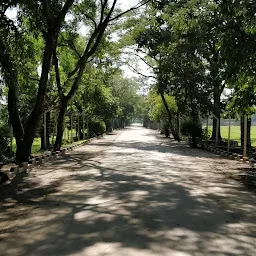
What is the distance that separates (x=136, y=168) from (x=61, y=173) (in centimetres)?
247

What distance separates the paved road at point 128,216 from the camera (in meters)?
4.67

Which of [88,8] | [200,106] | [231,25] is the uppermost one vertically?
[88,8]

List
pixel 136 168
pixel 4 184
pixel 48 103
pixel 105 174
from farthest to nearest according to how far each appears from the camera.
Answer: pixel 48 103 → pixel 136 168 → pixel 105 174 → pixel 4 184

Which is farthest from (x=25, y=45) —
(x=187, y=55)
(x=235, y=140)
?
(x=235, y=140)

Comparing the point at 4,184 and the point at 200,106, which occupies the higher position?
the point at 200,106

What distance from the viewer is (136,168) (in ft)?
41.2

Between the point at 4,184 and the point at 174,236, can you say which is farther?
the point at 4,184

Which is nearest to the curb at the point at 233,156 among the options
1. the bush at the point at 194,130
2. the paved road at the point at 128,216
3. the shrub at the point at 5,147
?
the bush at the point at 194,130

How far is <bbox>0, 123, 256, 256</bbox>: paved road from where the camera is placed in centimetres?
467

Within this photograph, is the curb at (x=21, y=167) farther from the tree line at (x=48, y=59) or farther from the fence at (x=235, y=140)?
the fence at (x=235, y=140)

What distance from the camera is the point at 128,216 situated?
20.1ft

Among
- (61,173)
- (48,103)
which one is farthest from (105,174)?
(48,103)

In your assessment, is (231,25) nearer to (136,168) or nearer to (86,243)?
(136,168)

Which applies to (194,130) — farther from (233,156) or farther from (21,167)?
(21,167)
